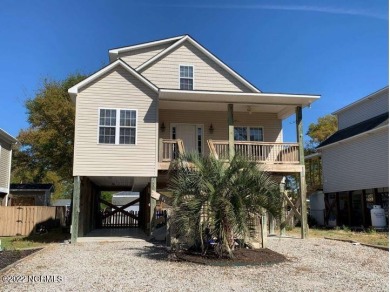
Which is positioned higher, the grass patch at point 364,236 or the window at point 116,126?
the window at point 116,126

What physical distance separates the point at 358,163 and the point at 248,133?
8.11m

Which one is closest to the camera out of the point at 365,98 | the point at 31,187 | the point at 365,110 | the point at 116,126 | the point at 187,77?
the point at 116,126

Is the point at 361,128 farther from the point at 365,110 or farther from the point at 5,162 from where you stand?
the point at 5,162

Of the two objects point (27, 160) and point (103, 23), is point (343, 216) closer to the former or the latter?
point (103, 23)

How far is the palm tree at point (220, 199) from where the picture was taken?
9734mm

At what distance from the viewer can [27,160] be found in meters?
32.9

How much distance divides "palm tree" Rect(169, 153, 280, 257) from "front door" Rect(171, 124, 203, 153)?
7.85 meters

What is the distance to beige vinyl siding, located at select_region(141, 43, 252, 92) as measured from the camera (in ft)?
62.4

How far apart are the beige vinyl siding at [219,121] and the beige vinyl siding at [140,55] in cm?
346

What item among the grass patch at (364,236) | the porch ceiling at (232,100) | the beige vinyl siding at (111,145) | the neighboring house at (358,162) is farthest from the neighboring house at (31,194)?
the neighboring house at (358,162)

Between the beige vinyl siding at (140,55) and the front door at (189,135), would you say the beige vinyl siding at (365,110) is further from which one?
the beige vinyl siding at (140,55)

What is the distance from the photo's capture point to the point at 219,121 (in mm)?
18859

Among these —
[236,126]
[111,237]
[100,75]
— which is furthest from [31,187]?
[236,126]

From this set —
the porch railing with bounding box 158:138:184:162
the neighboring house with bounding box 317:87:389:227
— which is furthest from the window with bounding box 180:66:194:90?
the neighboring house with bounding box 317:87:389:227
